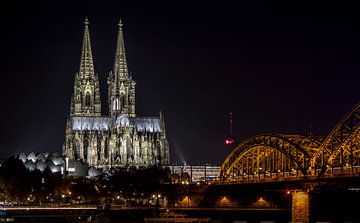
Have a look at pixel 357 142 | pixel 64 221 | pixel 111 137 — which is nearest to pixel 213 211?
pixel 64 221

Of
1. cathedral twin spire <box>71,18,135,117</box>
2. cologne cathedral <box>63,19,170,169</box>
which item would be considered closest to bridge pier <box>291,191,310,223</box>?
cologne cathedral <box>63,19,170,169</box>

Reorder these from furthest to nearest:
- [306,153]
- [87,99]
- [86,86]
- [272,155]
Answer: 1. [87,99]
2. [86,86]
3. [272,155]
4. [306,153]

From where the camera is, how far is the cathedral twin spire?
7672 inches

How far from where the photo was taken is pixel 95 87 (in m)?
196

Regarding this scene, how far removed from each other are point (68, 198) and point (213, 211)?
179ft

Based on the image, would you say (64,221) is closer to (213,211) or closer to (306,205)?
(213,211)

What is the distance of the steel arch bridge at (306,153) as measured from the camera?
240 feet

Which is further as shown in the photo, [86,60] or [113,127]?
[86,60]

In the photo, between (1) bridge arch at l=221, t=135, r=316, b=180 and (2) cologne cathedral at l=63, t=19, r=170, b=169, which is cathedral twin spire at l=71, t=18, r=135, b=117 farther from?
(1) bridge arch at l=221, t=135, r=316, b=180

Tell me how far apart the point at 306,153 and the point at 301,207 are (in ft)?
33.0

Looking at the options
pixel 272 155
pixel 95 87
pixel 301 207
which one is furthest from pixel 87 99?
pixel 301 207

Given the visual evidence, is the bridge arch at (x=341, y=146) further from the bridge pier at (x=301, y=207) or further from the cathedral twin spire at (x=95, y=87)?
the cathedral twin spire at (x=95, y=87)

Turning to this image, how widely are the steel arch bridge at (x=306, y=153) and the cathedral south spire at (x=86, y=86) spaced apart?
81113 millimetres

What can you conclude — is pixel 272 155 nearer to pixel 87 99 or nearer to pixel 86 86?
pixel 86 86
